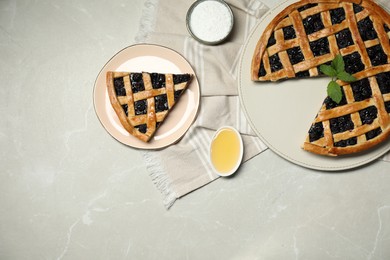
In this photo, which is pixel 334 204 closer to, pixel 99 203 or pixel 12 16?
pixel 99 203

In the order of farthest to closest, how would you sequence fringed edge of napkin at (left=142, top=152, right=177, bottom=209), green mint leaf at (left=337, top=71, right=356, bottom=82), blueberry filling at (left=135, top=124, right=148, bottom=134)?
1. fringed edge of napkin at (left=142, top=152, right=177, bottom=209)
2. blueberry filling at (left=135, top=124, right=148, bottom=134)
3. green mint leaf at (left=337, top=71, right=356, bottom=82)

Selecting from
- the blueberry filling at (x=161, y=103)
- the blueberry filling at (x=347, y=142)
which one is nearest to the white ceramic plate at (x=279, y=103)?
the blueberry filling at (x=347, y=142)

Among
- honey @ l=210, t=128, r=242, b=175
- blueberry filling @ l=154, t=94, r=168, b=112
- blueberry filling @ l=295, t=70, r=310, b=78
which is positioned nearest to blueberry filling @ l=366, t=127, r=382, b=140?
blueberry filling @ l=295, t=70, r=310, b=78

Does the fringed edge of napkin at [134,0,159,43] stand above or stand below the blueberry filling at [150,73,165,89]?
above

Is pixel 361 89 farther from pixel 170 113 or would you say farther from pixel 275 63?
pixel 170 113

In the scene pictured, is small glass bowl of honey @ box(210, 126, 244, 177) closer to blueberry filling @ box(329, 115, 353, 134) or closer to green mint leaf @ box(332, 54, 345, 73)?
blueberry filling @ box(329, 115, 353, 134)

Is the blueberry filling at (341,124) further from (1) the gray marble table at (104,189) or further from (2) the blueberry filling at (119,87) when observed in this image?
(2) the blueberry filling at (119,87)

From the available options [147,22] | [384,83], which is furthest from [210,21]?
[384,83]
